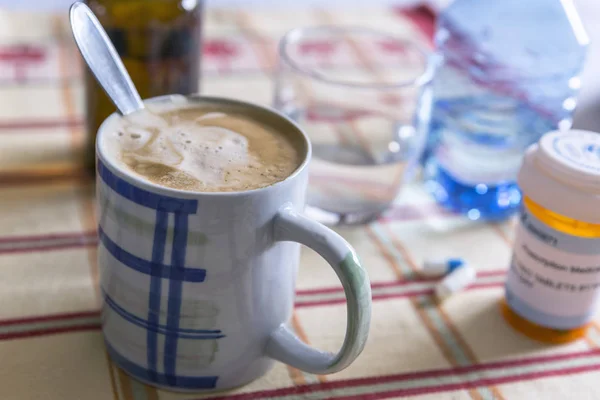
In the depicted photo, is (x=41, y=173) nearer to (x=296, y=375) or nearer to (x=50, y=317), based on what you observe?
(x=50, y=317)

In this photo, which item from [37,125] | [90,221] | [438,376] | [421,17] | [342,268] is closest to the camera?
[342,268]

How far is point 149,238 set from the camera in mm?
401

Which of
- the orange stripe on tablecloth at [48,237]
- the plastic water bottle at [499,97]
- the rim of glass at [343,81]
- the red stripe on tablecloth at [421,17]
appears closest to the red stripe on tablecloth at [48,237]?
the orange stripe on tablecloth at [48,237]

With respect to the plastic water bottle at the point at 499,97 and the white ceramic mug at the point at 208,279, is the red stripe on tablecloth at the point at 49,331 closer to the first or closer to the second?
the white ceramic mug at the point at 208,279

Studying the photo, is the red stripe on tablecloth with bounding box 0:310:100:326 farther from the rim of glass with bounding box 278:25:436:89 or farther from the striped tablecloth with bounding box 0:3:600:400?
the rim of glass with bounding box 278:25:436:89

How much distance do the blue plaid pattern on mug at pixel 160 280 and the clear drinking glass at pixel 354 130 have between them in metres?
0.24

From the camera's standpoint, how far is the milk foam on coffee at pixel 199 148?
421 millimetres

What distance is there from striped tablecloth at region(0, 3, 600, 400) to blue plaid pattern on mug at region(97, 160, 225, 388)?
1 centimetres

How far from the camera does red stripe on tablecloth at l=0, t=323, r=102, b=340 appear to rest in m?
0.48

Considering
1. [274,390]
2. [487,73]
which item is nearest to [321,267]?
[274,390]

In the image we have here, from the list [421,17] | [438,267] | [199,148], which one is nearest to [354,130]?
[438,267]

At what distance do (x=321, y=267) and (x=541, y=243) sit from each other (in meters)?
0.17

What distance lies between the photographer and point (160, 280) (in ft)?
1.34

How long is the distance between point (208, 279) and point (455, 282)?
235 mm
